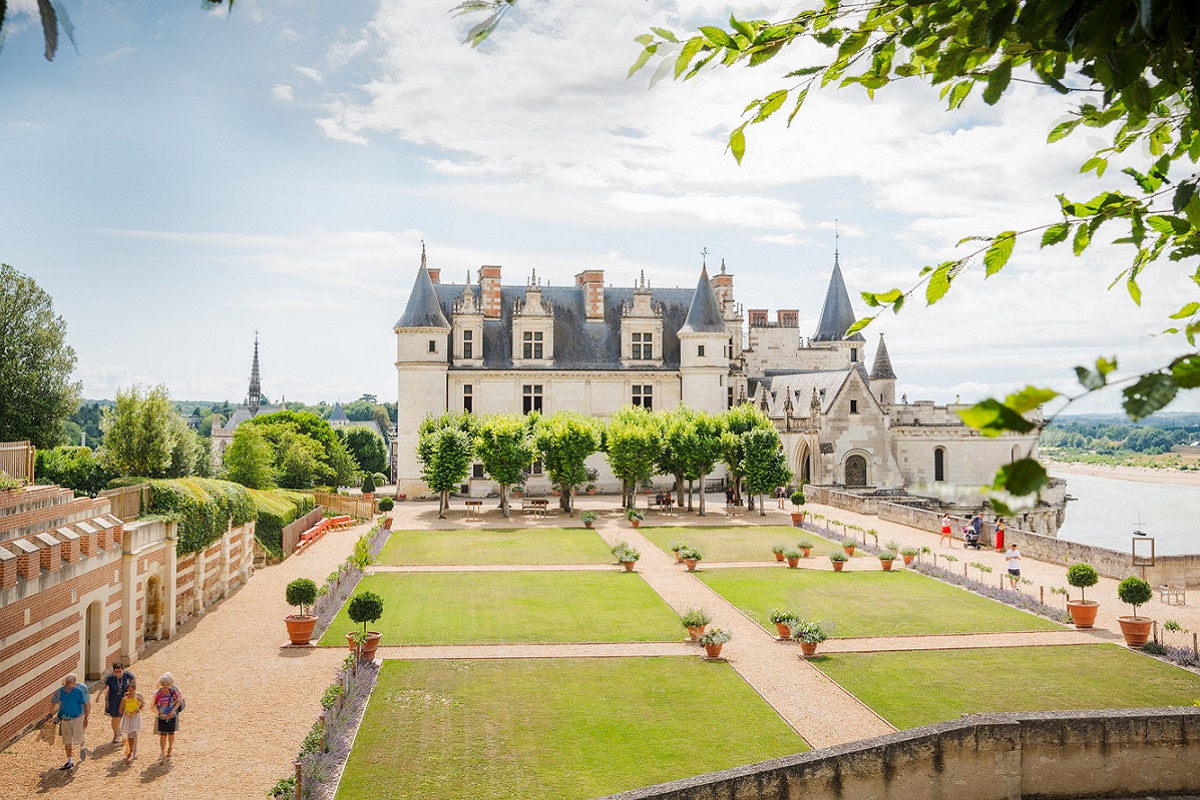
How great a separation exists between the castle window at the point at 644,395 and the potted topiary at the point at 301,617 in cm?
3526

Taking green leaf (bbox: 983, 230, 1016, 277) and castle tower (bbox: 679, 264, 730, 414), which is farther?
castle tower (bbox: 679, 264, 730, 414)

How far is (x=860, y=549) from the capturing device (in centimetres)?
3158

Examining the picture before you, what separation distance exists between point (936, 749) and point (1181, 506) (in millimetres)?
82571

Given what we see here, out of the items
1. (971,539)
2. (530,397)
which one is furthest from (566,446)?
(971,539)

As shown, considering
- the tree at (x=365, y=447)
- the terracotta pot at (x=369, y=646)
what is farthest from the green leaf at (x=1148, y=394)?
the tree at (x=365, y=447)

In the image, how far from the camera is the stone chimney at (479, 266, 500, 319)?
53.4m

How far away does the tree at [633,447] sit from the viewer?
40.8 metres

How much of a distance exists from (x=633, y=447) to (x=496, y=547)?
1072 cm

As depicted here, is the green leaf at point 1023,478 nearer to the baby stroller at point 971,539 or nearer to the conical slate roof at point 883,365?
the baby stroller at point 971,539

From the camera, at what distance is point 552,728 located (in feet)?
45.1

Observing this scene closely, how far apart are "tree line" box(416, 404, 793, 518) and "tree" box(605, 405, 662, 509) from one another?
46 millimetres

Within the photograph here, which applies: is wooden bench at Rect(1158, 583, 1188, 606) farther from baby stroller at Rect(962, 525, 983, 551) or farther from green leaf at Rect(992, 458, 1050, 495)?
green leaf at Rect(992, 458, 1050, 495)

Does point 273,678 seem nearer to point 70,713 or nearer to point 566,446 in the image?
point 70,713

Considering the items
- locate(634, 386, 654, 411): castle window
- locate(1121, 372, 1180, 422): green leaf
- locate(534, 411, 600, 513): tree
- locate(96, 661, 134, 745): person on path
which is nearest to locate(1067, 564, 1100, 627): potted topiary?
locate(96, 661, 134, 745): person on path
